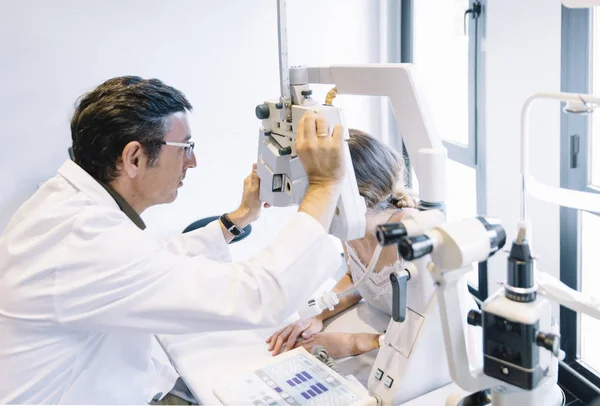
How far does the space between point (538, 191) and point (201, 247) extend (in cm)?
100

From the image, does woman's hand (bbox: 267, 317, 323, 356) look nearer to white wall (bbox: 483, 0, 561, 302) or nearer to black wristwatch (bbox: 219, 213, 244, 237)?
black wristwatch (bbox: 219, 213, 244, 237)

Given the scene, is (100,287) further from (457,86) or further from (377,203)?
(457,86)

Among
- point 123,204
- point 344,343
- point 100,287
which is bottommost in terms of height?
point 344,343

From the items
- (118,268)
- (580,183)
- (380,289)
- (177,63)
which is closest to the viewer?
(118,268)

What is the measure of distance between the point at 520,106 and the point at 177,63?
160 cm

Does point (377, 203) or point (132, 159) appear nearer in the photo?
point (132, 159)

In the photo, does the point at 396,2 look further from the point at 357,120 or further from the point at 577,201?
the point at 577,201

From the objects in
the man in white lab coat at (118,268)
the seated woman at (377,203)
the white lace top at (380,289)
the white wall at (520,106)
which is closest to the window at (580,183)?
the white wall at (520,106)

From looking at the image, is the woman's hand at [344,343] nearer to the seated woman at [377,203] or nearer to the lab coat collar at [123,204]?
the seated woman at [377,203]

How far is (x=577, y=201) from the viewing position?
919 millimetres

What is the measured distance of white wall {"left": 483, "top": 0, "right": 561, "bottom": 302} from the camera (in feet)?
7.51

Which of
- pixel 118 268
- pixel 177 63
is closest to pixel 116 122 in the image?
pixel 118 268

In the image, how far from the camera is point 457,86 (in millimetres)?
3246

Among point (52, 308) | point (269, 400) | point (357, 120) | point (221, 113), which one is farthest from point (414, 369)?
point (357, 120)
